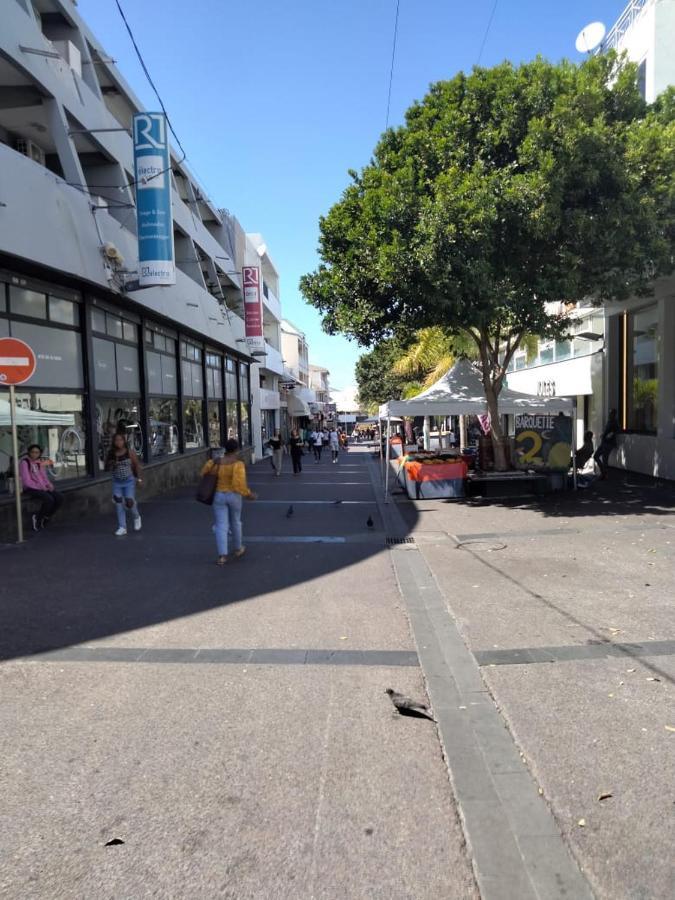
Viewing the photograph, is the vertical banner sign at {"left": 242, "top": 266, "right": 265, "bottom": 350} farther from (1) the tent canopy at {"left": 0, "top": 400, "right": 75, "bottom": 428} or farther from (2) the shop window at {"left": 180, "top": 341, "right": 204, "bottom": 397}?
(1) the tent canopy at {"left": 0, "top": 400, "right": 75, "bottom": 428}

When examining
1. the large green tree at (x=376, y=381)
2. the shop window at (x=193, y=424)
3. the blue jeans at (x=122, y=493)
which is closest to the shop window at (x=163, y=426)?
the shop window at (x=193, y=424)

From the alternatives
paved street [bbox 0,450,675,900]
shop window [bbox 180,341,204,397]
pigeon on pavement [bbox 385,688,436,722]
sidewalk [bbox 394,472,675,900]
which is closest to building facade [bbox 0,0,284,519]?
shop window [bbox 180,341,204,397]

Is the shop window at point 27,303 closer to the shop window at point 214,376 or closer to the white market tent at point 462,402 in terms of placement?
the white market tent at point 462,402

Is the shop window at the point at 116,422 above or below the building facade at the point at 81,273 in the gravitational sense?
below

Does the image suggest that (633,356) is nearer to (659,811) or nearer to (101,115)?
(101,115)

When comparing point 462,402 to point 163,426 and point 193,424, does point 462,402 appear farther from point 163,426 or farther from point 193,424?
point 193,424

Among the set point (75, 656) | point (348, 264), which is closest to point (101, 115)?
point (348, 264)

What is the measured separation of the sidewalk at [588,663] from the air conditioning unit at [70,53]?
12355mm

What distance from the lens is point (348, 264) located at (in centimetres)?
1334

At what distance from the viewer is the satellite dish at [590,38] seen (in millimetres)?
18609

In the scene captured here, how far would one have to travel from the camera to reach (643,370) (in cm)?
1844

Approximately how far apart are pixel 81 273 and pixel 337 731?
1006 cm

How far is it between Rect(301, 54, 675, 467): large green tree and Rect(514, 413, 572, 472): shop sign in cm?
328

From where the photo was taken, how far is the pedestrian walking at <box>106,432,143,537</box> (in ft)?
33.1
